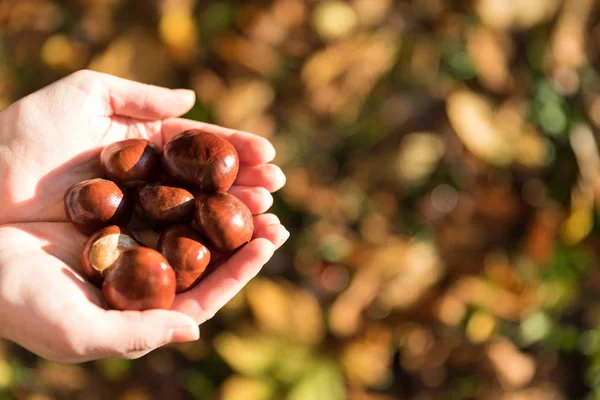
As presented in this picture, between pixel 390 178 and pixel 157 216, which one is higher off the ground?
pixel 157 216

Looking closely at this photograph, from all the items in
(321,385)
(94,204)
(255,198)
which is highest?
(94,204)

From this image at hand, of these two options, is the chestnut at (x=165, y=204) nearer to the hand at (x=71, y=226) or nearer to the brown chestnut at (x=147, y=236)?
the brown chestnut at (x=147, y=236)

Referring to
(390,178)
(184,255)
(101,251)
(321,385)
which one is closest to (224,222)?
(184,255)

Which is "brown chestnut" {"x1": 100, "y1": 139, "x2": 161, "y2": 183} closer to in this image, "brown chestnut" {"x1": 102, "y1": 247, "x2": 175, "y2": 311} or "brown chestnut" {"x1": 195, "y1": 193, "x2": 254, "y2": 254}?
"brown chestnut" {"x1": 195, "y1": 193, "x2": 254, "y2": 254}

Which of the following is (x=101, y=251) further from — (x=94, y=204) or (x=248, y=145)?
(x=248, y=145)

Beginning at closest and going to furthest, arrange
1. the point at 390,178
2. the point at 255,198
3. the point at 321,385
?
the point at 255,198
the point at 321,385
the point at 390,178

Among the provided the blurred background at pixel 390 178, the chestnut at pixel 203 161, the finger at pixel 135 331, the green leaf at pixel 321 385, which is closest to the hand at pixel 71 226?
the finger at pixel 135 331

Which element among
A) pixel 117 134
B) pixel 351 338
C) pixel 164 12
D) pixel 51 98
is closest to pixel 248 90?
pixel 164 12
